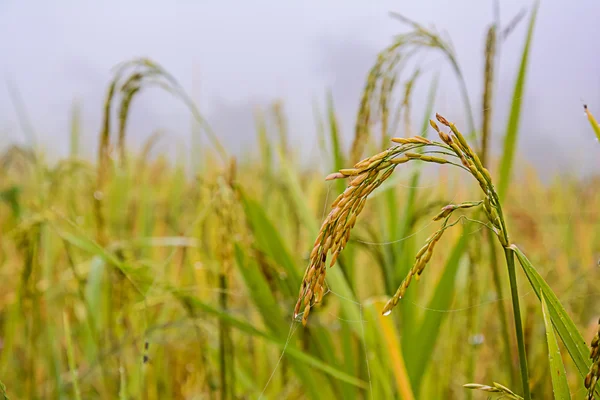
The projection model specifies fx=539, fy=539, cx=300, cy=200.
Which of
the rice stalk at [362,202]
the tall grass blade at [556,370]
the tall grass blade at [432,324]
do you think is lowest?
the tall grass blade at [432,324]

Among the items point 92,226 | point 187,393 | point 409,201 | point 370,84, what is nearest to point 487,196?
point 370,84

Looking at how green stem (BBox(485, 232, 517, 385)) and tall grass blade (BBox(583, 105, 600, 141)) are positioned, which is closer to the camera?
tall grass blade (BBox(583, 105, 600, 141))

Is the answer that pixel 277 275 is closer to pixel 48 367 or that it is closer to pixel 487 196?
pixel 487 196

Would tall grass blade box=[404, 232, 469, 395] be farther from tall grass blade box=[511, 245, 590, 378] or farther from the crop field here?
tall grass blade box=[511, 245, 590, 378]

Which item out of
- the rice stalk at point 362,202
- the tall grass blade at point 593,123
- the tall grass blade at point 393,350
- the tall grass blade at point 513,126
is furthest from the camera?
the tall grass blade at point 513,126

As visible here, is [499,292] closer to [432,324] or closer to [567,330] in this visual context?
[432,324]

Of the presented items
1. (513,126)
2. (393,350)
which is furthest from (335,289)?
(513,126)

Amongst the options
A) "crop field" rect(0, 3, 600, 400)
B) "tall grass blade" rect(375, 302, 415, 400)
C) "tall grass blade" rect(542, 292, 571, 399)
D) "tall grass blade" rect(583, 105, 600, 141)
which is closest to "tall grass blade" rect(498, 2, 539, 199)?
"crop field" rect(0, 3, 600, 400)

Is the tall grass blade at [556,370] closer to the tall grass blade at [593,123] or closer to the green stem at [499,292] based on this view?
the tall grass blade at [593,123]

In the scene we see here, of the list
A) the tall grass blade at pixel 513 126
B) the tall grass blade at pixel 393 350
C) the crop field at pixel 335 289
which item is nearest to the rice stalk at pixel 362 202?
the crop field at pixel 335 289

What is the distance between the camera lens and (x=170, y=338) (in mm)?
1768

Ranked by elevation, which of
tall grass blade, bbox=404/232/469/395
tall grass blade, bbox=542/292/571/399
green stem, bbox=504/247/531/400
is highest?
green stem, bbox=504/247/531/400

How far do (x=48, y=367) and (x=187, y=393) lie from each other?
50cm

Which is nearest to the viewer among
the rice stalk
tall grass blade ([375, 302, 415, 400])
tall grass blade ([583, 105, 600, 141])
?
the rice stalk
